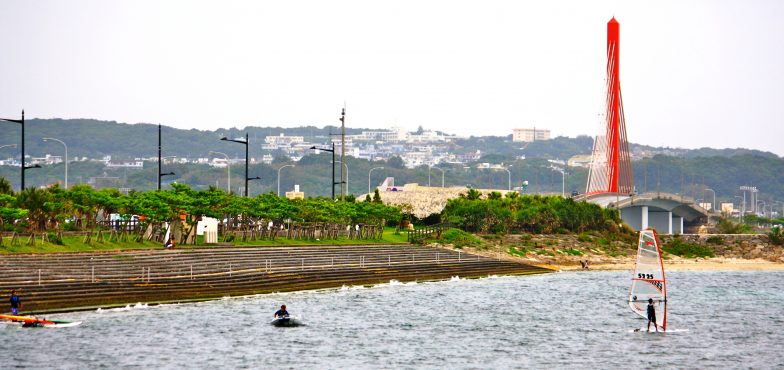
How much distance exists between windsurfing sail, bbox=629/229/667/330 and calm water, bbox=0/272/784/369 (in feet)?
7.03

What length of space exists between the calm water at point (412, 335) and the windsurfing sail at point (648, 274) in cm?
214

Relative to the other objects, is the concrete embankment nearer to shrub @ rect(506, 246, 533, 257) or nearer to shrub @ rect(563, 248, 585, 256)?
shrub @ rect(506, 246, 533, 257)

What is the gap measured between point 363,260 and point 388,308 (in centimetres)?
1739

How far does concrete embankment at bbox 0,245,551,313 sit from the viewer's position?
6000 cm

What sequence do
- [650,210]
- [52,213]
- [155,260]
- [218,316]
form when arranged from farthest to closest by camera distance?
[650,210]
[52,213]
[155,260]
[218,316]

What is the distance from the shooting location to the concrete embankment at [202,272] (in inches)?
2362

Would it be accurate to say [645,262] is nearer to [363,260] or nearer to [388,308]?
[388,308]

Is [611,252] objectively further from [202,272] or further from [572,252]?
[202,272]

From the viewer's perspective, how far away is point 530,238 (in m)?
118

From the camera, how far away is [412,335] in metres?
61.3

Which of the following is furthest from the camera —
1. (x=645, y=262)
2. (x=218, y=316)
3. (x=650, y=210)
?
(x=650, y=210)

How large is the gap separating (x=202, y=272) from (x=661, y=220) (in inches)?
4119

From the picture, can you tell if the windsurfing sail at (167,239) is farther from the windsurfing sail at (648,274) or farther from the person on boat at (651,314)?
the person on boat at (651,314)

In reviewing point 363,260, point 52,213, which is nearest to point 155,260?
point 52,213
